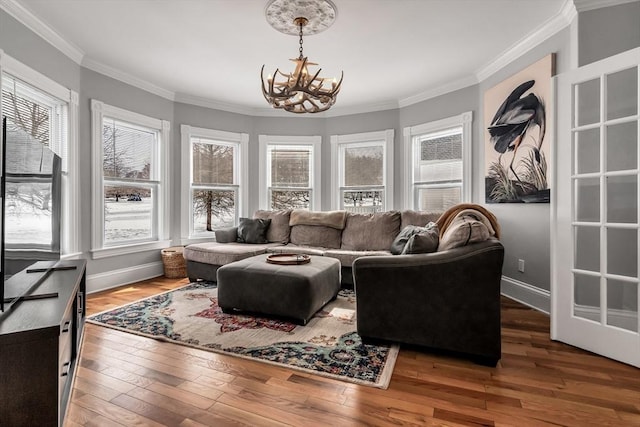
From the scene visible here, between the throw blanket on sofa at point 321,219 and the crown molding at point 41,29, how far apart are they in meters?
3.11

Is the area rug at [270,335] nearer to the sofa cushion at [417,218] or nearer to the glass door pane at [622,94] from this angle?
the sofa cushion at [417,218]

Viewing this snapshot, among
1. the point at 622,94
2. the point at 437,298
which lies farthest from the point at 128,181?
the point at 622,94

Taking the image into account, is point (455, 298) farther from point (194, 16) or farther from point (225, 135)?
point (225, 135)

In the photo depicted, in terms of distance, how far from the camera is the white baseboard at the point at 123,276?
3.74 metres

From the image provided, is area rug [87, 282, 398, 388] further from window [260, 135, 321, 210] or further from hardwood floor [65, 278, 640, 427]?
window [260, 135, 321, 210]

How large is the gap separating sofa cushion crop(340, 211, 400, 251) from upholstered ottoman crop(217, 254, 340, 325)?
4.45ft

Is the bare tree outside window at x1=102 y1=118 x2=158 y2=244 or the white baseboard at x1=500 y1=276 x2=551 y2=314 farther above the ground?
the bare tree outside window at x1=102 y1=118 x2=158 y2=244

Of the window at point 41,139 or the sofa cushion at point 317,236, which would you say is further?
the sofa cushion at point 317,236

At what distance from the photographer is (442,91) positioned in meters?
4.46

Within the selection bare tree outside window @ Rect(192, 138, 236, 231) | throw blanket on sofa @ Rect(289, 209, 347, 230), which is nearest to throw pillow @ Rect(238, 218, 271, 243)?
throw blanket on sofa @ Rect(289, 209, 347, 230)

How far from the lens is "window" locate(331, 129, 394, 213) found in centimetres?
510

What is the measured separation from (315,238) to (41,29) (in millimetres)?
3567

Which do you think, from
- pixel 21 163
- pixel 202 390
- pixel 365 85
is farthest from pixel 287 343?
pixel 365 85

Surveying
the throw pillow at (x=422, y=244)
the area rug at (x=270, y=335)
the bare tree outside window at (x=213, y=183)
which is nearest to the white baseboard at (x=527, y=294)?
the throw pillow at (x=422, y=244)
